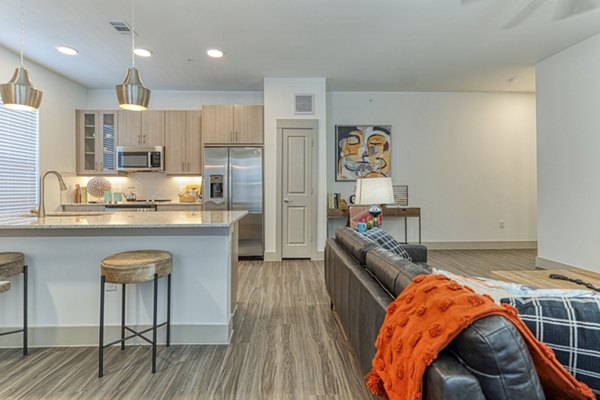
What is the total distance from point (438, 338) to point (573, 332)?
0.43 m

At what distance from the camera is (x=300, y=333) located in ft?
8.53

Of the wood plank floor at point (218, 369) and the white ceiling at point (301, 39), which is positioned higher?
the white ceiling at point (301, 39)

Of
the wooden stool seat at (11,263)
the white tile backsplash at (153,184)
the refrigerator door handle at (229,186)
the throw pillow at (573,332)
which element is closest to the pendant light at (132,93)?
the wooden stool seat at (11,263)

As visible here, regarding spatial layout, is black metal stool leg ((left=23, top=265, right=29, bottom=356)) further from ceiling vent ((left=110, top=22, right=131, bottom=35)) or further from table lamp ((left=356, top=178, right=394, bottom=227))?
table lamp ((left=356, top=178, right=394, bottom=227))

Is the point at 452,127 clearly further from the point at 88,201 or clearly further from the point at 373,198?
the point at 88,201

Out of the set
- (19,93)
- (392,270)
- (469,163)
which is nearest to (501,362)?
(392,270)

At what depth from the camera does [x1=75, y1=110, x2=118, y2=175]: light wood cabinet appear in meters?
5.49

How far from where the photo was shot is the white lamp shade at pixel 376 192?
3.09 m

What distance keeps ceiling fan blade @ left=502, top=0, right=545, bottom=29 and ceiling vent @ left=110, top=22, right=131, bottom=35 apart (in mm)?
3877

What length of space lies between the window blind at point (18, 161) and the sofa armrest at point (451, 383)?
5113 millimetres

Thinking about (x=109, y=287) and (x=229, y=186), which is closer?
(x=109, y=287)

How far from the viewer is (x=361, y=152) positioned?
19.6 ft

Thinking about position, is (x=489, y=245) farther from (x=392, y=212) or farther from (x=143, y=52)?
(x=143, y=52)

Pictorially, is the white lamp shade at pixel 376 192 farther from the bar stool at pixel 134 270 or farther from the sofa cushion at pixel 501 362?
the sofa cushion at pixel 501 362
